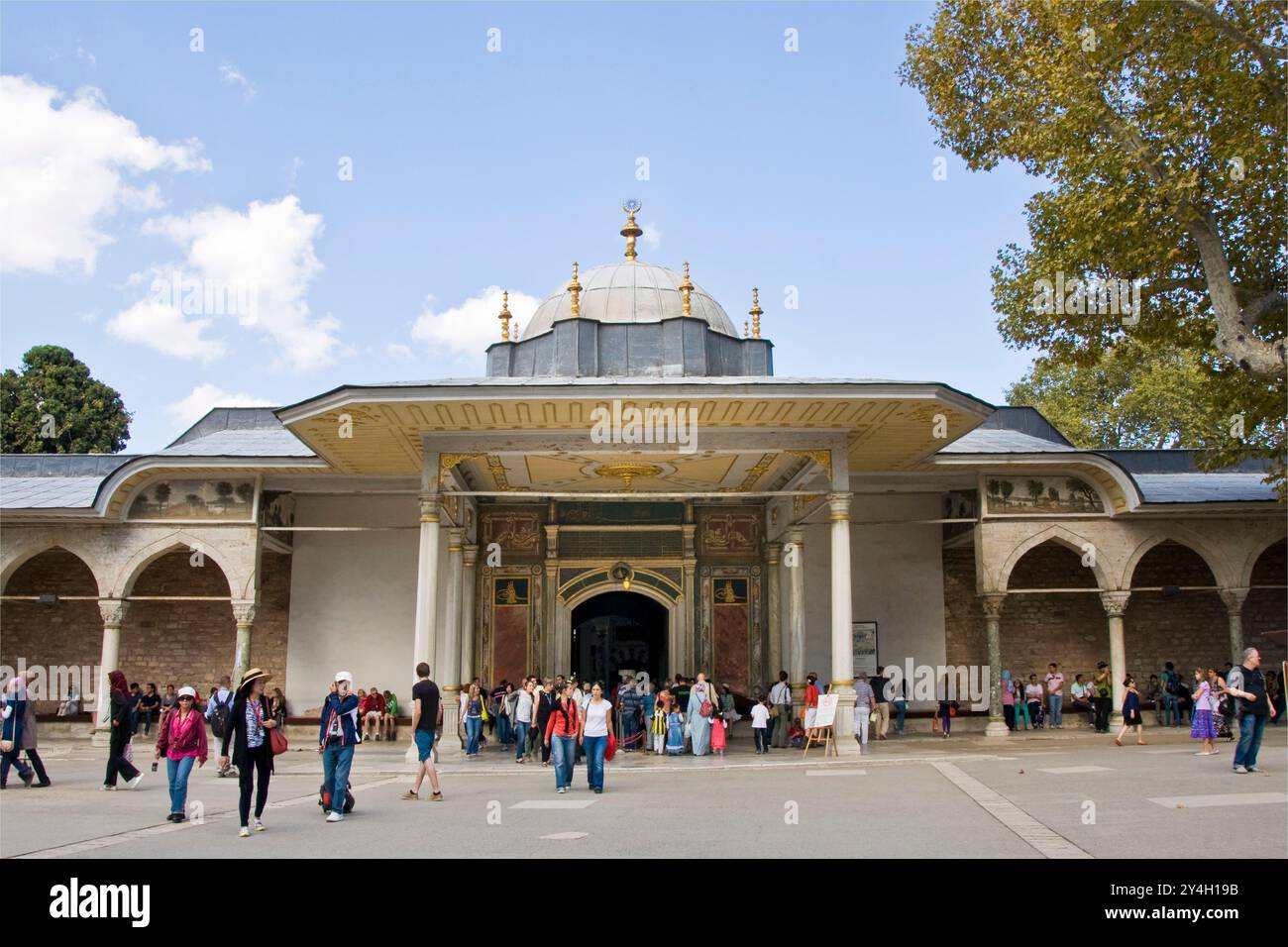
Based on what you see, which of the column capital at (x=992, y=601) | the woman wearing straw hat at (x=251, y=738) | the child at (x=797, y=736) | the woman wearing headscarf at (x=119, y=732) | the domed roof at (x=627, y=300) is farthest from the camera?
the domed roof at (x=627, y=300)

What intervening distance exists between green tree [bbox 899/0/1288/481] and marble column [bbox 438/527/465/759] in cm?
999

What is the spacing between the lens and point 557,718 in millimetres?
11234

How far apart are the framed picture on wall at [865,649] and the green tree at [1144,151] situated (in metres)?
7.46

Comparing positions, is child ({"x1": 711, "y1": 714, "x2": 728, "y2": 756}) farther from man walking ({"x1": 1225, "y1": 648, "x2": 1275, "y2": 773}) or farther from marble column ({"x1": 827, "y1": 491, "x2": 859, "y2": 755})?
man walking ({"x1": 1225, "y1": 648, "x2": 1275, "y2": 773})

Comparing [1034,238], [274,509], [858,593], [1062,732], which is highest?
[1034,238]

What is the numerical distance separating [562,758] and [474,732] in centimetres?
523

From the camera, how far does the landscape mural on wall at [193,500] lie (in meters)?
18.5

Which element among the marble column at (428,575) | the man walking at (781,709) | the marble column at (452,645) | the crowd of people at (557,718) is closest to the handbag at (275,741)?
the crowd of people at (557,718)

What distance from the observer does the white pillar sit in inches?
632

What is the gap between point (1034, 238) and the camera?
1545 cm

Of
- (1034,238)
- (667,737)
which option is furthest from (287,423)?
(1034,238)

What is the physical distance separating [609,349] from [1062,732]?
10940mm

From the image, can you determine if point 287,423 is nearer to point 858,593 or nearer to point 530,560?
point 530,560

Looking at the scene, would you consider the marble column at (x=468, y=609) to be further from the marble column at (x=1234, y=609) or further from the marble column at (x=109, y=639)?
the marble column at (x=1234, y=609)
